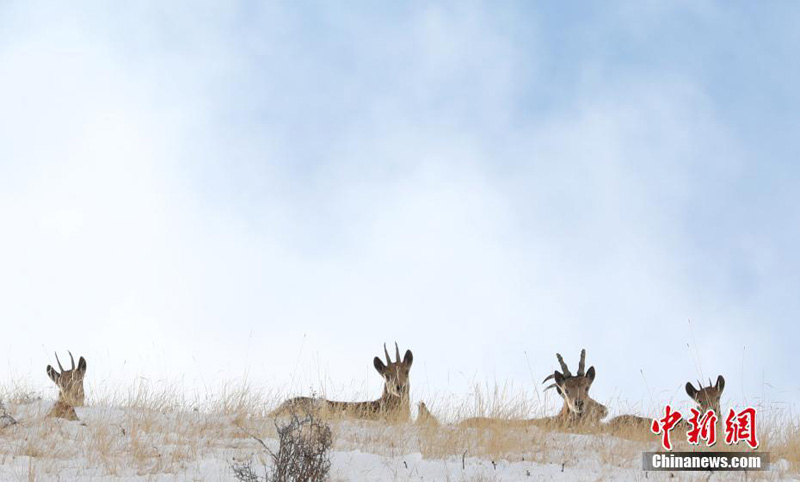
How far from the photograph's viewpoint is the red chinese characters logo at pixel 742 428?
428 inches

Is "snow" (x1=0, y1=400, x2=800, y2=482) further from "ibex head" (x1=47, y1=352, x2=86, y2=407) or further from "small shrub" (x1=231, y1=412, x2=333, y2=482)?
"ibex head" (x1=47, y1=352, x2=86, y2=407)

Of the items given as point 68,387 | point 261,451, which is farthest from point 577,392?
point 68,387

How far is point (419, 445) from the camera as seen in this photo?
10094 mm

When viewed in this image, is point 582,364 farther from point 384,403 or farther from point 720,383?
point 384,403

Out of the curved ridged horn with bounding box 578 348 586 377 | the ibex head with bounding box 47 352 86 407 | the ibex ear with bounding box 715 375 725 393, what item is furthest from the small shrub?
the ibex ear with bounding box 715 375 725 393

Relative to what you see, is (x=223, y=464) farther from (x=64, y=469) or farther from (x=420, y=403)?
(x=420, y=403)

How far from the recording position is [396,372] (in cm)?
1573

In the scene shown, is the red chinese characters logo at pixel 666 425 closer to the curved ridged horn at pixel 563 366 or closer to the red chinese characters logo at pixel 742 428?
the red chinese characters logo at pixel 742 428

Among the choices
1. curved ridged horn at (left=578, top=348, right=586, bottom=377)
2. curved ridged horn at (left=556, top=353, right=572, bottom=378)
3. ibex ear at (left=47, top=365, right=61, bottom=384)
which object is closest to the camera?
curved ridged horn at (left=556, top=353, right=572, bottom=378)

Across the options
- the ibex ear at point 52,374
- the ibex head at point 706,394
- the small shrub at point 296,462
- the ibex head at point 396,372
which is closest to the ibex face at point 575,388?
the ibex head at point 706,394

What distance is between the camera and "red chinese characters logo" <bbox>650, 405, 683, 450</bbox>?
10562mm

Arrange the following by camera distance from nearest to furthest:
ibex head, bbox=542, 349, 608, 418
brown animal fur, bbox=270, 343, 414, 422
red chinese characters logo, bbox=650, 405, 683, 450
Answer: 1. red chinese characters logo, bbox=650, 405, 683, 450
2. brown animal fur, bbox=270, 343, 414, 422
3. ibex head, bbox=542, 349, 608, 418

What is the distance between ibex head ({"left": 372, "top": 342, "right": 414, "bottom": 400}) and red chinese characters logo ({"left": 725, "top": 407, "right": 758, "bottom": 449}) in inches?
221

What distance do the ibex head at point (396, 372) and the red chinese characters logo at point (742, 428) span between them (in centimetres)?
561
